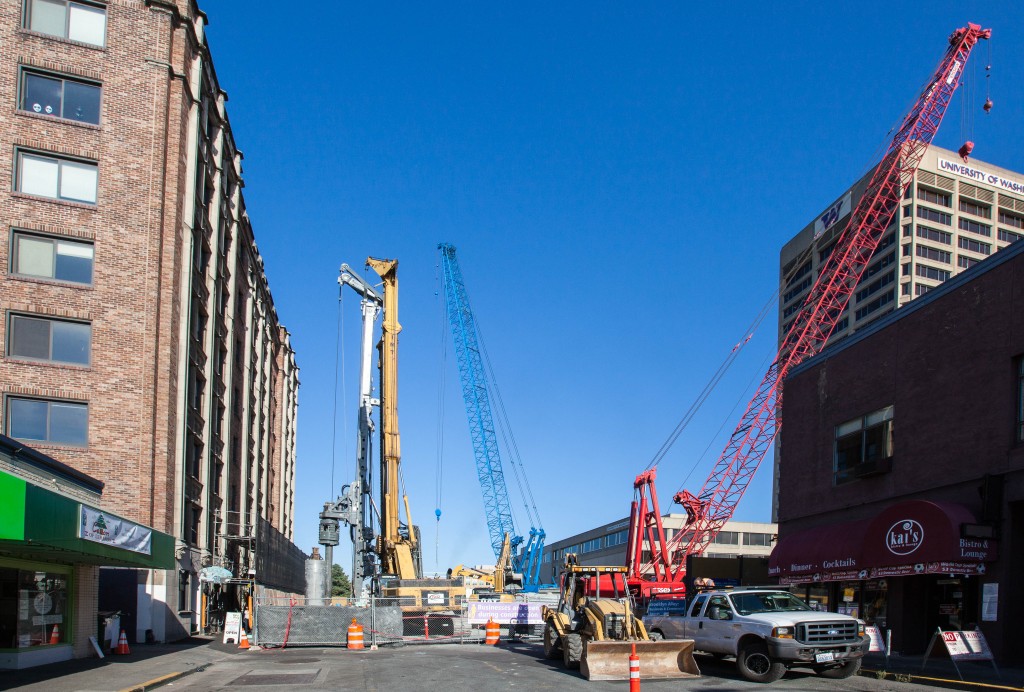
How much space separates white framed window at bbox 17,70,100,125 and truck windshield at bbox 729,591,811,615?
26.4m

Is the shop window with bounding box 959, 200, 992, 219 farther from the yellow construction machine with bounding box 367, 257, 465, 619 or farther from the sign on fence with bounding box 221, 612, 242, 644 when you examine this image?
the sign on fence with bounding box 221, 612, 242, 644

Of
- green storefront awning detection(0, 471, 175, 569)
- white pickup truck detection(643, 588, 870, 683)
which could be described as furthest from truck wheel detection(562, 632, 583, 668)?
green storefront awning detection(0, 471, 175, 569)

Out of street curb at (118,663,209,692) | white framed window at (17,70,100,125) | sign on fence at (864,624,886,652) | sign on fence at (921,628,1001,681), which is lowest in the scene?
street curb at (118,663,209,692)

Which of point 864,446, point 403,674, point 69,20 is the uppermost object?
point 69,20

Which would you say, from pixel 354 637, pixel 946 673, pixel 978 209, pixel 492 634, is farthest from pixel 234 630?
pixel 978 209

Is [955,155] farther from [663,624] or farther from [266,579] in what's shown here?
[663,624]

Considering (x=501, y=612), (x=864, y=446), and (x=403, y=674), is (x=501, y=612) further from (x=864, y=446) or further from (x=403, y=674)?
A: (x=403, y=674)

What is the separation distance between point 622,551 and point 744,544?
45.5 ft

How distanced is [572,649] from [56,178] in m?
23.5

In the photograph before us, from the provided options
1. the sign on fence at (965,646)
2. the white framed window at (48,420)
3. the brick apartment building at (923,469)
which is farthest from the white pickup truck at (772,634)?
the white framed window at (48,420)

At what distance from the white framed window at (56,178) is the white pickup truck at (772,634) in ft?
79.2

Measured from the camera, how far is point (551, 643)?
80.1ft

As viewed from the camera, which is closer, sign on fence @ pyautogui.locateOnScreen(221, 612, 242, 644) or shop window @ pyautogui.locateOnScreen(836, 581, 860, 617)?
shop window @ pyautogui.locateOnScreen(836, 581, 860, 617)

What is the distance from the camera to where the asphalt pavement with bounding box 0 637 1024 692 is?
60.9 feet
